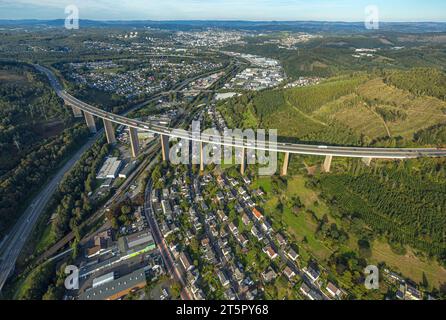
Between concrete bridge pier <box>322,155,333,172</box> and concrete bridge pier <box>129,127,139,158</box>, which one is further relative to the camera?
concrete bridge pier <box>129,127,139,158</box>

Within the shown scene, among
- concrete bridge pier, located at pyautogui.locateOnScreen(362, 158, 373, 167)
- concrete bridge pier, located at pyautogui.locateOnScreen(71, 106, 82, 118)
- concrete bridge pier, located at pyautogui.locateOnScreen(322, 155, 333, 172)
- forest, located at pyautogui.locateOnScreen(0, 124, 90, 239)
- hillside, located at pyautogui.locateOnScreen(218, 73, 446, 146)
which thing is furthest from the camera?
concrete bridge pier, located at pyautogui.locateOnScreen(71, 106, 82, 118)

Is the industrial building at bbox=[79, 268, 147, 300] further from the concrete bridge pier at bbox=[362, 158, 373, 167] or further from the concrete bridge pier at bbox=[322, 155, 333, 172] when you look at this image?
the concrete bridge pier at bbox=[362, 158, 373, 167]

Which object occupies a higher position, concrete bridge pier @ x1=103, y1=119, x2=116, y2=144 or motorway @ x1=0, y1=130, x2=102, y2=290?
concrete bridge pier @ x1=103, y1=119, x2=116, y2=144

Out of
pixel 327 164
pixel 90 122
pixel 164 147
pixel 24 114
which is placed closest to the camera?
pixel 327 164

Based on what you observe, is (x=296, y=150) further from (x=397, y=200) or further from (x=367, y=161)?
(x=397, y=200)

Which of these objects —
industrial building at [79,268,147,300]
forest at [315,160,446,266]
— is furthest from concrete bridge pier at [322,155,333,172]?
industrial building at [79,268,147,300]

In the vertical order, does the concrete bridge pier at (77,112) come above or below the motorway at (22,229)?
above

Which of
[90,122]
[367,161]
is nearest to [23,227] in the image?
[90,122]

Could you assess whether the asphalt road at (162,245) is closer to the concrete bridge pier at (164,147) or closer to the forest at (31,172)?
the concrete bridge pier at (164,147)

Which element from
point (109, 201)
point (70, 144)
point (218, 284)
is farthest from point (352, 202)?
point (70, 144)

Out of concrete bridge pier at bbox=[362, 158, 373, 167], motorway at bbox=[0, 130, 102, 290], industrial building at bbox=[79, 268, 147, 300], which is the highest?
concrete bridge pier at bbox=[362, 158, 373, 167]

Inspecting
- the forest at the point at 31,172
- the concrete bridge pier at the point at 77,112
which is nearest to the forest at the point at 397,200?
the forest at the point at 31,172
